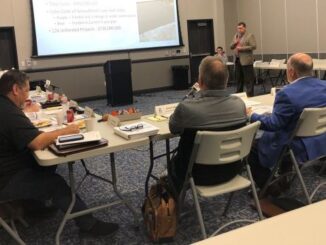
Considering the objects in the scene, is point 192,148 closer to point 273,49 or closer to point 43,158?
point 43,158

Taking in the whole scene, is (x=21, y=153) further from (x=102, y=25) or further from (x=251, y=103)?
(x=102, y=25)

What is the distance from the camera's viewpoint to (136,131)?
7.83ft

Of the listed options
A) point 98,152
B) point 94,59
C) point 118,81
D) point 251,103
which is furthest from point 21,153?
point 94,59

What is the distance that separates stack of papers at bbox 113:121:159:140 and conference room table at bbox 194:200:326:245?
1450 millimetres

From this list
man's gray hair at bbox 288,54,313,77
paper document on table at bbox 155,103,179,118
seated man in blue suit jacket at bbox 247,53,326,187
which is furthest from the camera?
paper document on table at bbox 155,103,179,118

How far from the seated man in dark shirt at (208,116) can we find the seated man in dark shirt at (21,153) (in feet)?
2.13

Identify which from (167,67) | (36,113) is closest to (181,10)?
(167,67)

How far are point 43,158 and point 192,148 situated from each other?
2.62 feet

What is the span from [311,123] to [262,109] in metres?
0.56

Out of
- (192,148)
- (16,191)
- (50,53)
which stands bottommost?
(16,191)

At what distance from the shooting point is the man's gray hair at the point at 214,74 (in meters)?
2.30

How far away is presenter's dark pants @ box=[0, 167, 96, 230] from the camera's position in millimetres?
2254

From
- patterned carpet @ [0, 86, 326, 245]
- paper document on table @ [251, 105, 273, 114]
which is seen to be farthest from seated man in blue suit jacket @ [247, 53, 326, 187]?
patterned carpet @ [0, 86, 326, 245]

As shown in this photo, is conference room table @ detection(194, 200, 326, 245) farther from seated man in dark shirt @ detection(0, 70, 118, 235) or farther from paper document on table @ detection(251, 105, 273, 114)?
paper document on table @ detection(251, 105, 273, 114)
